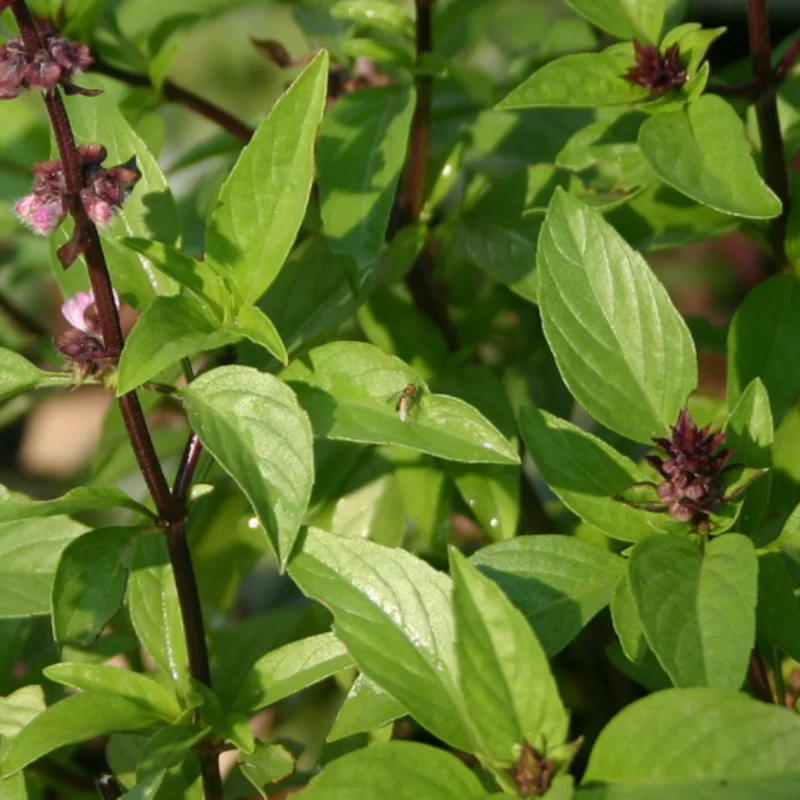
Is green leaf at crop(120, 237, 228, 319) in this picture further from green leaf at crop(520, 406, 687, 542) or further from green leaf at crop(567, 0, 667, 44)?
green leaf at crop(567, 0, 667, 44)

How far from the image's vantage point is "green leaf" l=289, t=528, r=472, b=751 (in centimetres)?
91

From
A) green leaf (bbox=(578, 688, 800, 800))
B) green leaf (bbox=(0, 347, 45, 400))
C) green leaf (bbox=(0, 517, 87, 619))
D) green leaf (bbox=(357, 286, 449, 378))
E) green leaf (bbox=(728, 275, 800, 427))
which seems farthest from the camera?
green leaf (bbox=(357, 286, 449, 378))

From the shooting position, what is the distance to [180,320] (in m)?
0.98

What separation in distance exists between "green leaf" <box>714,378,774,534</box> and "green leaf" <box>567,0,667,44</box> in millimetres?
372

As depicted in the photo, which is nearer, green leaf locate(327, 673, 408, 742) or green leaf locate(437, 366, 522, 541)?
green leaf locate(327, 673, 408, 742)

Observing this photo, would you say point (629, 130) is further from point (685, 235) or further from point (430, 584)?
point (430, 584)

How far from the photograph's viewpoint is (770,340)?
126 cm

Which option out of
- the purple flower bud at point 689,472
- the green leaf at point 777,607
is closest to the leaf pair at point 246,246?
the purple flower bud at point 689,472

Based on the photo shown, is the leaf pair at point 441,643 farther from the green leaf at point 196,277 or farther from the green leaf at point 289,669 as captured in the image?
the green leaf at point 196,277

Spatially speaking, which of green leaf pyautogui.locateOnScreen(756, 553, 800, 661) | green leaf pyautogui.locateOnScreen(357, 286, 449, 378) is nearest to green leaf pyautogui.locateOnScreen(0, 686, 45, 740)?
green leaf pyautogui.locateOnScreen(357, 286, 449, 378)

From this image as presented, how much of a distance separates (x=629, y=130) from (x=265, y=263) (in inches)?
18.3

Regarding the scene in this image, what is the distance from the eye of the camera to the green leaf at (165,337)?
902mm

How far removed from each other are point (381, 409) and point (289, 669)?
0.84 ft

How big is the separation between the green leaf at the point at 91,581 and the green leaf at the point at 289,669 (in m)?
0.15
